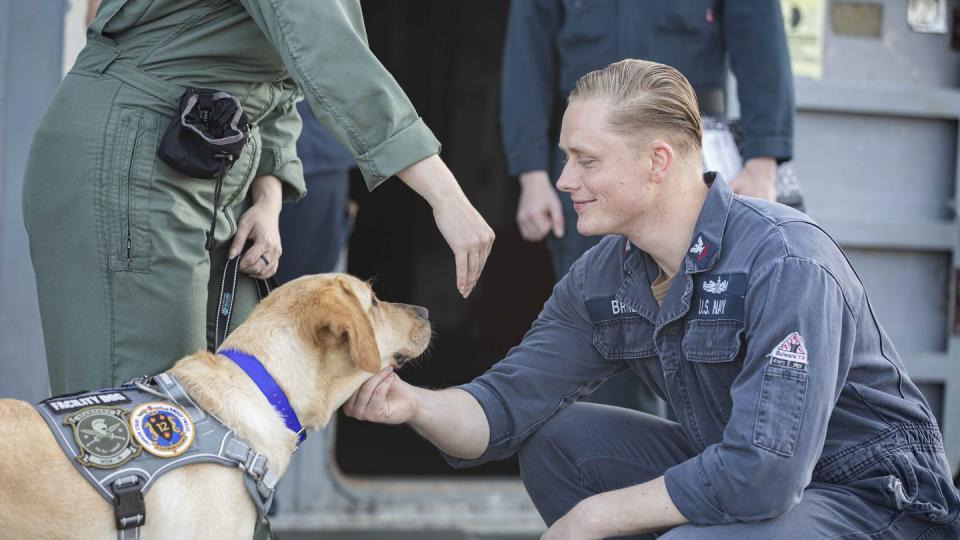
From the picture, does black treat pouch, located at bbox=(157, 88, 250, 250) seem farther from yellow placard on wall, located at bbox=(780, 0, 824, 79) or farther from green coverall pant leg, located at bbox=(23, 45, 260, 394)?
yellow placard on wall, located at bbox=(780, 0, 824, 79)

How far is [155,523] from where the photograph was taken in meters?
2.25

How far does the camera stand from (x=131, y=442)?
2.24m

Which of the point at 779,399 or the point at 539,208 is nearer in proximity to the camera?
the point at 779,399

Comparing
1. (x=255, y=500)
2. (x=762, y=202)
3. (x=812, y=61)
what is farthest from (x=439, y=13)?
(x=255, y=500)

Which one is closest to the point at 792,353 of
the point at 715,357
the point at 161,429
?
the point at 715,357

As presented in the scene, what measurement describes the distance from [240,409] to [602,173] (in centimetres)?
94

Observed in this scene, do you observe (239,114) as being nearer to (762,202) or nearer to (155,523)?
(155,523)

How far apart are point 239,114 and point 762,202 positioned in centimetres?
118

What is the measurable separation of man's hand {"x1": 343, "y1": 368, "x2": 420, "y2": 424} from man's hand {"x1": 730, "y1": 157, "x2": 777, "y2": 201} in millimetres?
1346

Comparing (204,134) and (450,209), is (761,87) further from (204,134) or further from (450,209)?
(204,134)

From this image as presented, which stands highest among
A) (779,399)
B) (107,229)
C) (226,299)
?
(107,229)

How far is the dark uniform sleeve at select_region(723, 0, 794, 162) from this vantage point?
359 centimetres

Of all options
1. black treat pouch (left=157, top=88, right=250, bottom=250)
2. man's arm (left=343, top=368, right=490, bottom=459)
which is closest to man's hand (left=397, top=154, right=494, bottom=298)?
black treat pouch (left=157, top=88, right=250, bottom=250)

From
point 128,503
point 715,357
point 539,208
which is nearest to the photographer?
point 128,503
